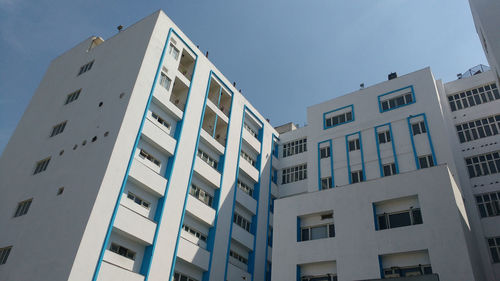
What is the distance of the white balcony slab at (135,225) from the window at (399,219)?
575 inches

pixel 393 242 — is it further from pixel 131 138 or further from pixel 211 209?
pixel 131 138

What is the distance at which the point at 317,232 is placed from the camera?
27.4 metres

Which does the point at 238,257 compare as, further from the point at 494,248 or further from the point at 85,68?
the point at 85,68

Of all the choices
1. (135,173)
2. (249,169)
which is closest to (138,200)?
(135,173)

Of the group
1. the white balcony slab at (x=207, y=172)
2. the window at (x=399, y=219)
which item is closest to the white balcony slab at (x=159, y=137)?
the white balcony slab at (x=207, y=172)

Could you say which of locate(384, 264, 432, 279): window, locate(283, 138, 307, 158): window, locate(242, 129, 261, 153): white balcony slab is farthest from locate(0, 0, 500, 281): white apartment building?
locate(283, 138, 307, 158): window

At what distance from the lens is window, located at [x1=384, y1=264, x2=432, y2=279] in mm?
22509

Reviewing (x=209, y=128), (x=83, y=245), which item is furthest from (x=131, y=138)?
(x=209, y=128)

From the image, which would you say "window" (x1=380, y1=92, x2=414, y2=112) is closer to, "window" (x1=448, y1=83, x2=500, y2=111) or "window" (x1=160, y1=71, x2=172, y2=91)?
"window" (x1=448, y1=83, x2=500, y2=111)

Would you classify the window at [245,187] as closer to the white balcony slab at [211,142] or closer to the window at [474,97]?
the white balcony slab at [211,142]

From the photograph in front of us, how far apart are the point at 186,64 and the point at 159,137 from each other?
33.6ft

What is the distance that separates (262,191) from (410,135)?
14915mm

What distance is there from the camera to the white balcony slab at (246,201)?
36.7 meters

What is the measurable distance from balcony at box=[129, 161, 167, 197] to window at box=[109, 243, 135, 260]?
14.0 feet
